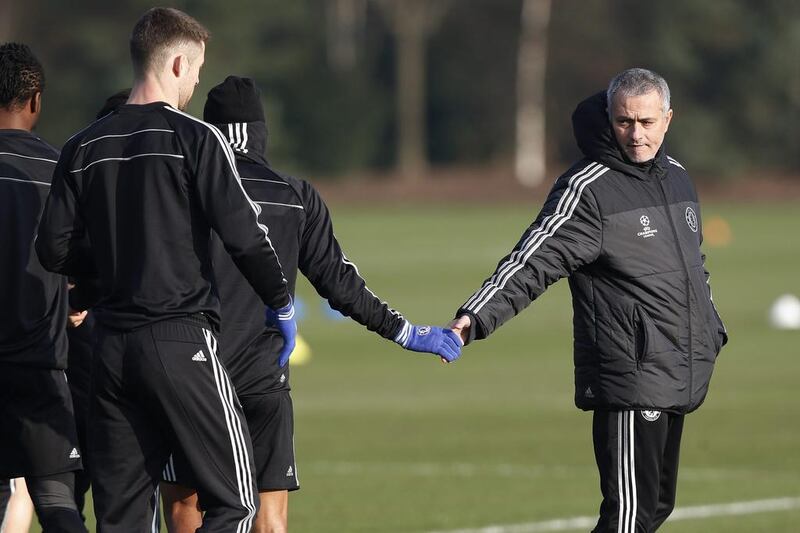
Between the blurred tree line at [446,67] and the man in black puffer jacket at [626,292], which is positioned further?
the blurred tree line at [446,67]

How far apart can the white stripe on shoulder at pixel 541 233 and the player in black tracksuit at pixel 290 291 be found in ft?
0.74

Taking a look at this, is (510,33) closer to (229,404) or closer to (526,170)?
(526,170)

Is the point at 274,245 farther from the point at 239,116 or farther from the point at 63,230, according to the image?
the point at 63,230

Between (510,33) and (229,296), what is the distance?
230 ft

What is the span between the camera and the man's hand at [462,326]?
24.5ft

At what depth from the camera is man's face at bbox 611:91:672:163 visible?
730 cm

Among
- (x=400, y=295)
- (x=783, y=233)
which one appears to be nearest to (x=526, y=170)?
(x=783, y=233)

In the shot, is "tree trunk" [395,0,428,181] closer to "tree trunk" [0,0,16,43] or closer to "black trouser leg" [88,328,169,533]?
"tree trunk" [0,0,16,43]

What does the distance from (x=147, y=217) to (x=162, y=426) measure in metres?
0.76

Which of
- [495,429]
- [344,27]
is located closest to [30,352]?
[495,429]

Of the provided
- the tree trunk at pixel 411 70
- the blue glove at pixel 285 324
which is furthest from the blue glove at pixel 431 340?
the tree trunk at pixel 411 70

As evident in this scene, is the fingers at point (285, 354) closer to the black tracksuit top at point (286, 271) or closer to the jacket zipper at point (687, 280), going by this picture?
the black tracksuit top at point (286, 271)

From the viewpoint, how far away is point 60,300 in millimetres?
7695

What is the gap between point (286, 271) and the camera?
300 inches
